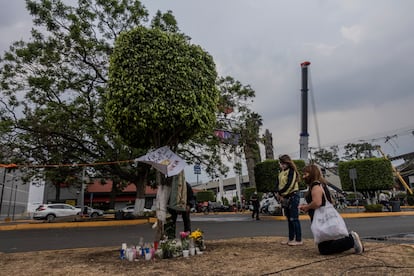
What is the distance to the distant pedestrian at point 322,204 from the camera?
4.39 metres

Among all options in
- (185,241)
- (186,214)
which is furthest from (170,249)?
(186,214)

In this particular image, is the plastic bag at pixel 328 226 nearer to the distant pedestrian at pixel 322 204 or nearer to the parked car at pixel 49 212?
the distant pedestrian at pixel 322 204

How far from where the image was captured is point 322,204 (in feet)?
15.1

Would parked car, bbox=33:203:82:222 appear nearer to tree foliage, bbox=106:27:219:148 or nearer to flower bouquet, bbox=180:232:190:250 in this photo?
tree foliage, bbox=106:27:219:148

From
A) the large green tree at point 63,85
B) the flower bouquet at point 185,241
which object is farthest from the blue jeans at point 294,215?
the large green tree at point 63,85

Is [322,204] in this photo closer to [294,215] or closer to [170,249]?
[294,215]

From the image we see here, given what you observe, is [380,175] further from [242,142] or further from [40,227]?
[40,227]

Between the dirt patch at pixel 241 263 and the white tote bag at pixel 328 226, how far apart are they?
283 mm

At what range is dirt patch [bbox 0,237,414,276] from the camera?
12.1ft

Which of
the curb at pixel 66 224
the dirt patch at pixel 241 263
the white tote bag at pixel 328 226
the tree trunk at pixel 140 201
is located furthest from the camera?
the tree trunk at pixel 140 201

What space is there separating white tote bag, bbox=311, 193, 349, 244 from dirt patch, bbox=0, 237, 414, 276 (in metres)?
0.28

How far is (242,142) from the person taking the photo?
16281 mm

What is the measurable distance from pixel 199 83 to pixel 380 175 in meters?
18.1

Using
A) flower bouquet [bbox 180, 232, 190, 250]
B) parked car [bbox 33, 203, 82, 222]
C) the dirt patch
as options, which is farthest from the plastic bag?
parked car [bbox 33, 203, 82, 222]
